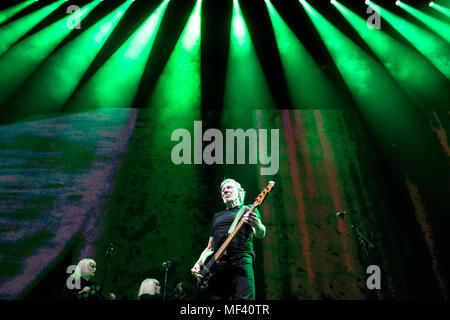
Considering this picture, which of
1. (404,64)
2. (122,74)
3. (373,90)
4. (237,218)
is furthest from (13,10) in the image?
(404,64)

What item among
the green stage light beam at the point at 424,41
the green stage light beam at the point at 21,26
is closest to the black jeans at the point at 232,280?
the green stage light beam at the point at 424,41

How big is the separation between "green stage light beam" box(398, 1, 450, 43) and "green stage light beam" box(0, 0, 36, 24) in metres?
5.84

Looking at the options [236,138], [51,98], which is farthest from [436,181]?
[51,98]

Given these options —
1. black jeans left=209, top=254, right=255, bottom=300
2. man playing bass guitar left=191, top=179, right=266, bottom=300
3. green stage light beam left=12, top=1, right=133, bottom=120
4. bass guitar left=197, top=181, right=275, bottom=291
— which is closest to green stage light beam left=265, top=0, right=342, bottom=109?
green stage light beam left=12, top=1, right=133, bottom=120

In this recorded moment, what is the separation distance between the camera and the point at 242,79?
4.54 metres

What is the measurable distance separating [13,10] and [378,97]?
5.83 m

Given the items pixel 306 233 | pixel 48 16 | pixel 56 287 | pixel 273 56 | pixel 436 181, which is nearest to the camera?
pixel 56 287

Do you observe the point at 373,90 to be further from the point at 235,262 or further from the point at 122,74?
the point at 122,74

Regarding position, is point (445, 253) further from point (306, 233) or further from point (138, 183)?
point (138, 183)

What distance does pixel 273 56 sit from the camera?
4629 mm

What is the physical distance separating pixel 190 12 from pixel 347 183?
3.70m

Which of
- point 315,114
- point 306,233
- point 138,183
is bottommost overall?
point 306,233

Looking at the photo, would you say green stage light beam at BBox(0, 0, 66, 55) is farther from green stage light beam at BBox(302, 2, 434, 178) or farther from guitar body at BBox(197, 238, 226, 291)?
guitar body at BBox(197, 238, 226, 291)

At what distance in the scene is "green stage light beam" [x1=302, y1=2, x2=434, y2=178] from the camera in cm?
398
